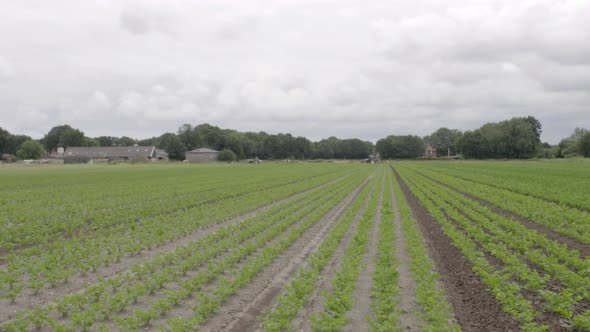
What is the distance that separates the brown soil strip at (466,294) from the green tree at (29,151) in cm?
16758

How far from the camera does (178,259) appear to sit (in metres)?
11.3

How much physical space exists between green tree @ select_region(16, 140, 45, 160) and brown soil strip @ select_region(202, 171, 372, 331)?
165 meters

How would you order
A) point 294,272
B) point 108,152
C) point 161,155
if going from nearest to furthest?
point 294,272
point 108,152
point 161,155

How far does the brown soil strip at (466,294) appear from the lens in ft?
23.2

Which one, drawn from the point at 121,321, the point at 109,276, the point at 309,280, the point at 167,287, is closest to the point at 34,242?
the point at 109,276

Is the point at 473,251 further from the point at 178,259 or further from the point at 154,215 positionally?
the point at 154,215

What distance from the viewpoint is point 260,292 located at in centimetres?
866

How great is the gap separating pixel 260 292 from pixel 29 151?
170 m

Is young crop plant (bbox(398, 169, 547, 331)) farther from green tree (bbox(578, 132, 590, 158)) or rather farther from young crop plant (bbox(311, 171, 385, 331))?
green tree (bbox(578, 132, 590, 158))

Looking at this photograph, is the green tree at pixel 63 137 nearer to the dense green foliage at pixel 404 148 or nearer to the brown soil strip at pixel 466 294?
the dense green foliage at pixel 404 148

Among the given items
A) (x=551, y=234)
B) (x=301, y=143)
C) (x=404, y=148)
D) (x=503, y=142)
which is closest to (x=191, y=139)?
(x=301, y=143)

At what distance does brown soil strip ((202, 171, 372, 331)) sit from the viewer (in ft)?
23.2

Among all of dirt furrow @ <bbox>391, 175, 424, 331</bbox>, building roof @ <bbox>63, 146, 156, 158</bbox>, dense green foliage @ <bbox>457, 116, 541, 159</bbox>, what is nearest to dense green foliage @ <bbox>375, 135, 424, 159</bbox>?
dense green foliage @ <bbox>457, 116, 541, 159</bbox>

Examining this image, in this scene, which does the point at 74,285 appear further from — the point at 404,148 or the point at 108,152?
the point at 404,148
